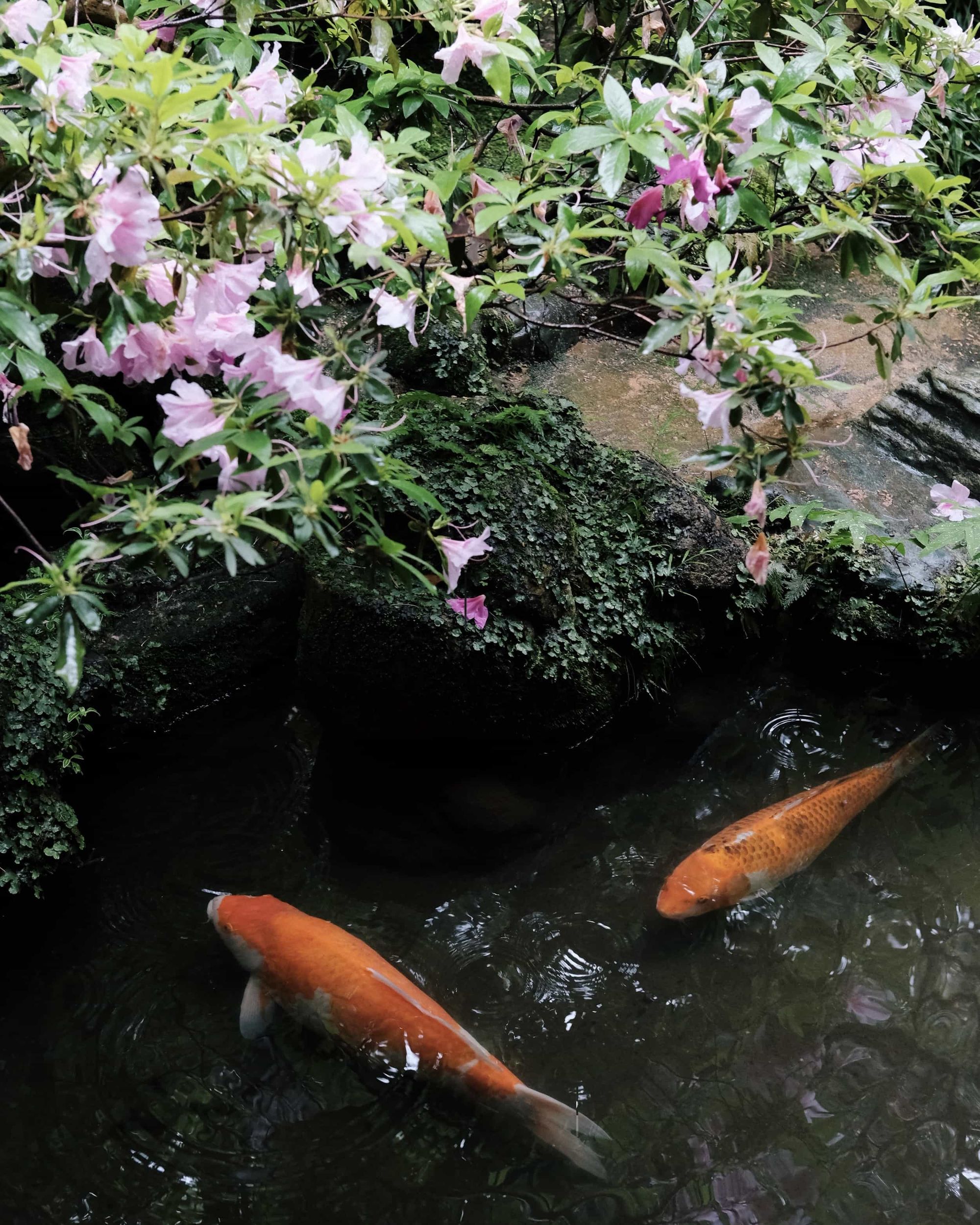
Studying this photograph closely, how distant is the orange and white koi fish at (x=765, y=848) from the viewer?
12.3 ft

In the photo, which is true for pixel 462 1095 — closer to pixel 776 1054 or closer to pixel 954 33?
pixel 776 1054

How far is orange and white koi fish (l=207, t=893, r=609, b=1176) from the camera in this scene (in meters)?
3.03

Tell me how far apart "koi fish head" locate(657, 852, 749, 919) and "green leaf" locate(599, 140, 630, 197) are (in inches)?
101

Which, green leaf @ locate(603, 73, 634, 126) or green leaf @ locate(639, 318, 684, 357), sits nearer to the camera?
green leaf @ locate(639, 318, 684, 357)

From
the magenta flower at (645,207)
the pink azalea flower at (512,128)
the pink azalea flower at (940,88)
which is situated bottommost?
the pink azalea flower at (512,128)

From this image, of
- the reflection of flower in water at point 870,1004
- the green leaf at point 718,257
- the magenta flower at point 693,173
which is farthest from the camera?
the reflection of flower in water at point 870,1004

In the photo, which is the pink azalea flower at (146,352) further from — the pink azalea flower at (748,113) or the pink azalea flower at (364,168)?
the pink azalea flower at (748,113)

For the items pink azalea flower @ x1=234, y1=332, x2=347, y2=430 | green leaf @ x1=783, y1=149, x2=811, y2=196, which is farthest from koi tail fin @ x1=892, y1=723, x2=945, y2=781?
pink azalea flower @ x1=234, y1=332, x2=347, y2=430

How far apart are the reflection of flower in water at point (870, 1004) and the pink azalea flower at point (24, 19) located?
3.80 meters

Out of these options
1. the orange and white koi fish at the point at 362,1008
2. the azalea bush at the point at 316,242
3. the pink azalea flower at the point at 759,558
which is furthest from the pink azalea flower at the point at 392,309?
the orange and white koi fish at the point at 362,1008

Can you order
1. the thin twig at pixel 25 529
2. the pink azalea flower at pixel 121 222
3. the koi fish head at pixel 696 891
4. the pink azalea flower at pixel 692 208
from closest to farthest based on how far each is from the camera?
1. the pink azalea flower at pixel 121 222
2. the thin twig at pixel 25 529
3. the pink azalea flower at pixel 692 208
4. the koi fish head at pixel 696 891

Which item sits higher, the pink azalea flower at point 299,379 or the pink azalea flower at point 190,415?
the pink azalea flower at point 299,379

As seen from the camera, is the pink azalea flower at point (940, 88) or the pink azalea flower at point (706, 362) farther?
the pink azalea flower at point (940, 88)

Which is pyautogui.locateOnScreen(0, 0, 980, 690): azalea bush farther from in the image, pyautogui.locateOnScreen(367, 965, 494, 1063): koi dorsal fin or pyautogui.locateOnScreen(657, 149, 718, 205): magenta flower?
pyautogui.locateOnScreen(367, 965, 494, 1063): koi dorsal fin
